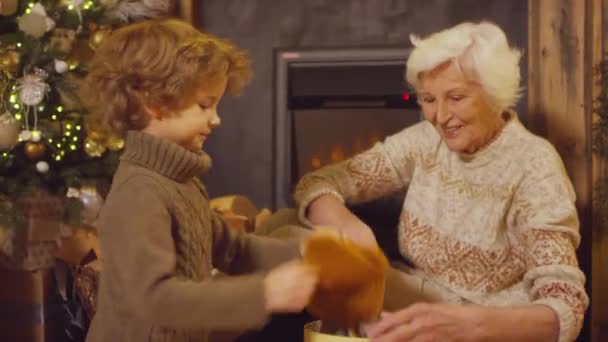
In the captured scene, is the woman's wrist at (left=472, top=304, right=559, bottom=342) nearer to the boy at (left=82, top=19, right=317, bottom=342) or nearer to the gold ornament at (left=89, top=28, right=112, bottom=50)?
the boy at (left=82, top=19, right=317, bottom=342)

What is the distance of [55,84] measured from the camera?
2518 mm

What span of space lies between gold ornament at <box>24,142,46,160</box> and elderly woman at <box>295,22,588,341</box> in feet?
2.60

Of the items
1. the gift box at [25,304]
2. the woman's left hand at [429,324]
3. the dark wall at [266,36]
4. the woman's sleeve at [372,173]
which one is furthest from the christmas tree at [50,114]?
the woman's left hand at [429,324]

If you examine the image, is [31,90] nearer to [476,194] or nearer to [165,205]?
[165,205]

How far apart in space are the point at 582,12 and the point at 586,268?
2.62 feet

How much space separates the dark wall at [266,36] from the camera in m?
2.94

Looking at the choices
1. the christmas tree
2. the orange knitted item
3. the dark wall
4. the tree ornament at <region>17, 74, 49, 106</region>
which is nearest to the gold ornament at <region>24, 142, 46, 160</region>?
the christmas tree

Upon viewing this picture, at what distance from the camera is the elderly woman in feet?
6.22

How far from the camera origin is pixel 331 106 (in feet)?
9.85

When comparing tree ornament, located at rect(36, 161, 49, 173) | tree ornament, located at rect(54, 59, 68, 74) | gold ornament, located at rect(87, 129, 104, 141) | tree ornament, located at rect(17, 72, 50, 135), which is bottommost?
tree ornament, located at rect(36, 161, 49, 173)

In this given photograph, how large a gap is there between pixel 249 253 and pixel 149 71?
45 cm

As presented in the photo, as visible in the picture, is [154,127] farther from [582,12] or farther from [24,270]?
[582,12]

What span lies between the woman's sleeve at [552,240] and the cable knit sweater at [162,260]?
27.1 inches

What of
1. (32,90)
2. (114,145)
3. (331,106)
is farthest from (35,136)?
(331,106)
